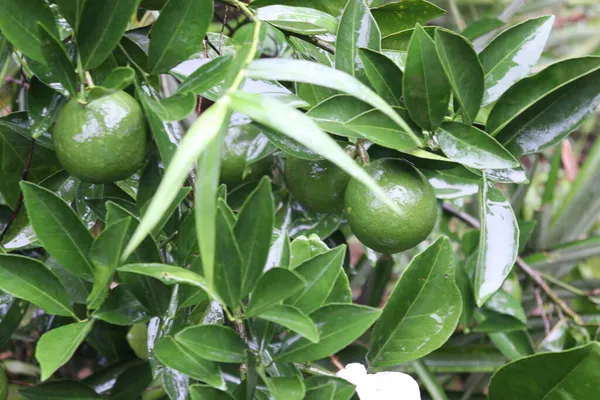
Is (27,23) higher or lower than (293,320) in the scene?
higher

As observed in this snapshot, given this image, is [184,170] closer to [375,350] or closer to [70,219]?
[70,219]

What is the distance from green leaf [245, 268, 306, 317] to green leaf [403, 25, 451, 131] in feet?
0.65

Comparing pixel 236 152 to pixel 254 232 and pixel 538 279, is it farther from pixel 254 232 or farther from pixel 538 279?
pixel 538 279

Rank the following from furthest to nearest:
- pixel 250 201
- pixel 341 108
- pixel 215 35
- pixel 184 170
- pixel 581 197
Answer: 1. pixel 581 197
2. pixel 215 35
3. pixel 341 108
4. pixel 250 201
5. pixel 184 170

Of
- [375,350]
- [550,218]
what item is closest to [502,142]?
[375,350]

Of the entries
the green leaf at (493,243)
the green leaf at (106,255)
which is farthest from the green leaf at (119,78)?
the green leaf at (493,243)

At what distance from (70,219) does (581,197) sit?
133 cm

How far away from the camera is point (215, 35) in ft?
2.17

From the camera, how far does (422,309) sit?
21.5 inches

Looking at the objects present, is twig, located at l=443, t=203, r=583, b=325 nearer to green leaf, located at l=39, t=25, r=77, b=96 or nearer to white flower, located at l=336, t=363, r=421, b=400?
white flower, located at l=336, t=363, r=421, b=400

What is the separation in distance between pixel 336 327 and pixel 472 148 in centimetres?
20

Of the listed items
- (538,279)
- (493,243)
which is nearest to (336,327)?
(493,243)

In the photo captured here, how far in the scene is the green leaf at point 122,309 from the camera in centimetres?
48

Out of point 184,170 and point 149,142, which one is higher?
point 184,170
